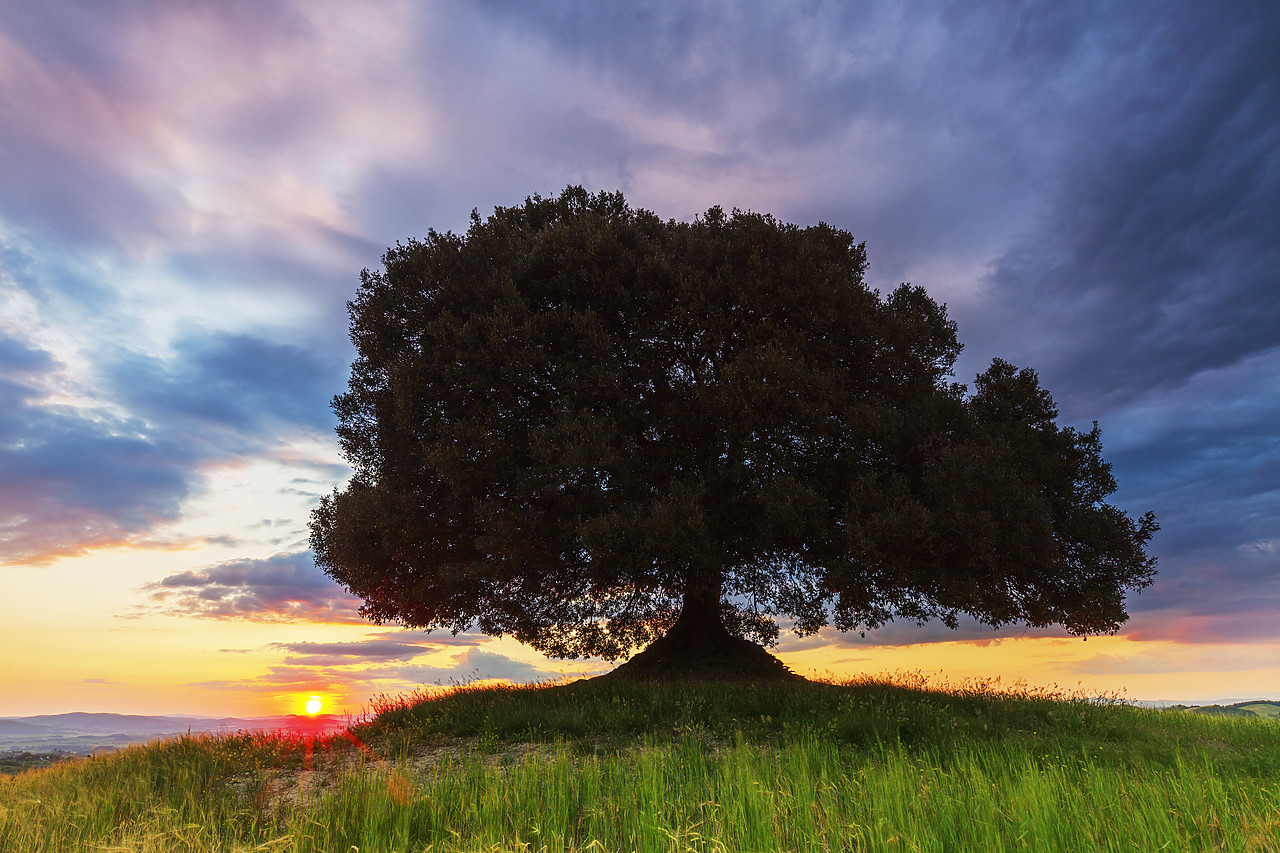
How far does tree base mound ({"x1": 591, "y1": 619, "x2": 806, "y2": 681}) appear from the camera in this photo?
20.5m

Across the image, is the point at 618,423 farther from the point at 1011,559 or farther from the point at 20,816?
the point at 20,816

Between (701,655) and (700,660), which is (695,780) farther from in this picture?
(701,655)

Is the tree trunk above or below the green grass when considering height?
above

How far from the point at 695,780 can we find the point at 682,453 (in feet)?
33.8

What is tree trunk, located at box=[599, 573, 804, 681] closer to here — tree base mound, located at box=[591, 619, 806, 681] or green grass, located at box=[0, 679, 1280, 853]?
tree base mound, located at box=[591, 619, 806, 681]

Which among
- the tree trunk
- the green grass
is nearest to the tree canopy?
the tree trunk

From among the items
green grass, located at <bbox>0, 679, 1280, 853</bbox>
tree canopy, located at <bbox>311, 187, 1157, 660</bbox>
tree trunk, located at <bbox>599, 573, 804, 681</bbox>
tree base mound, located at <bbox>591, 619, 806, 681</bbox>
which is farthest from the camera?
tree trunk, located at <bbox>599, 573, 804, 681</bbox>

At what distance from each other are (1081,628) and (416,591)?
18816mm

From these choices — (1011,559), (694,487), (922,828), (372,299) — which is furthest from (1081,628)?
(372,299)

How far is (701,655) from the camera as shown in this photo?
70.3ft

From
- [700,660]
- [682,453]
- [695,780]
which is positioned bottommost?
[695,780]

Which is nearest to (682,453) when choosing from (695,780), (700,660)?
(700,660)

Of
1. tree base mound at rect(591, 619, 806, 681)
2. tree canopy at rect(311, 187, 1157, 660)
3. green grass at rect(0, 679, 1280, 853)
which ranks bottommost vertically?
green grass at rect(0, 679, 1280, 853)

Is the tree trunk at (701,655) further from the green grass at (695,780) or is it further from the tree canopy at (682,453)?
the green grass at (695,780)
